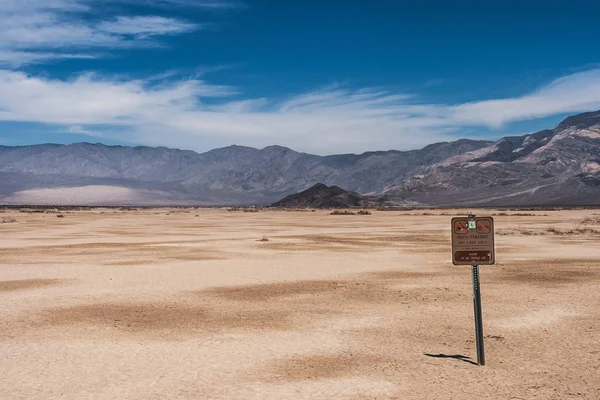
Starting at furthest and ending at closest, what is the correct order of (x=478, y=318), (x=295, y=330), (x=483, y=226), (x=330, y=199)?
1. (x=330, y=199)
2. (x=295, y=330)
3. (x=478, y=318)
4. (x=483, y=226)

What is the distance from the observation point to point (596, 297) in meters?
15.4

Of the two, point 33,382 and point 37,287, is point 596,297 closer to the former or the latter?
point 33,382

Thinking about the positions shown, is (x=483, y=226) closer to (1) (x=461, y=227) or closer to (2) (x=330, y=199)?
(1) (x=461, y=227)

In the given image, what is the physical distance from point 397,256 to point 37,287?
15.3m

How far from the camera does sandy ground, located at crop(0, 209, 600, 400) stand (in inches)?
343

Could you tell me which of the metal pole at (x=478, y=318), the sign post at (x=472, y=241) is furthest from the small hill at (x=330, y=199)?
the sign post at (x=472, y=241)

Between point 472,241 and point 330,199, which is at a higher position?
point 472,241

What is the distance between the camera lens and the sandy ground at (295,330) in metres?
8.71

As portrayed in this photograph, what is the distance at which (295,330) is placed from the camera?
12.2 metres

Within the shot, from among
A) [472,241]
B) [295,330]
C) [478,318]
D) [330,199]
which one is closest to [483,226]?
[472,241]

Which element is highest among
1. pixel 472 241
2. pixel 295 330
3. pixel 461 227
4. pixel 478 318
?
pixel 461 227

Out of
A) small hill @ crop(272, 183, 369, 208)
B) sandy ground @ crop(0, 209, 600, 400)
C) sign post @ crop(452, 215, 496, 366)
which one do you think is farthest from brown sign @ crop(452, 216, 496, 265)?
small hill @ crop(272, 183, 369, 208)

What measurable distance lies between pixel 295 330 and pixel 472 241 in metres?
4.59

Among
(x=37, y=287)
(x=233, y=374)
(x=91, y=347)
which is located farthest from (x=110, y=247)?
(x=233, y=374)
